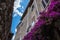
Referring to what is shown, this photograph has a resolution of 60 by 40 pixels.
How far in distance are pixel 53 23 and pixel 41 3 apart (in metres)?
19.9

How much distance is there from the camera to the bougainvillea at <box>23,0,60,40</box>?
9.22 meters

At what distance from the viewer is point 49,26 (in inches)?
377

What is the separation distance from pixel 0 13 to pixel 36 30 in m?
2.52

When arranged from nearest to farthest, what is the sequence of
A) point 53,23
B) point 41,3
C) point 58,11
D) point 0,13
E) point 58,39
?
point 0,13, point 58,39, point 53,23, point 58,11, point 41,3

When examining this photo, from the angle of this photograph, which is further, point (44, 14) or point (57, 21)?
point (44, 14)

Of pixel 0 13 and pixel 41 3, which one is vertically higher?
pixel 41 3

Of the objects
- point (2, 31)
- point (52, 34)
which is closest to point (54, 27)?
point (52, 34)

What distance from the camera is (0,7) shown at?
8.00 m

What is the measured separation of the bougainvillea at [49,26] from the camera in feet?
30.2

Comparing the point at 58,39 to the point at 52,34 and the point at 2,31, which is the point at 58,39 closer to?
the point at 52,34

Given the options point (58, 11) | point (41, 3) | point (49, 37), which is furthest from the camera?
point (41, 3)

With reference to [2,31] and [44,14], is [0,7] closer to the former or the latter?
[2,31]

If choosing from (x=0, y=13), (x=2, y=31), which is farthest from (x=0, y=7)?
(x=2, y=31)

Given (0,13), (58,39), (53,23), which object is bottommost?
(58,39)
